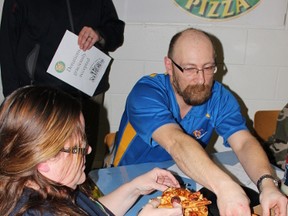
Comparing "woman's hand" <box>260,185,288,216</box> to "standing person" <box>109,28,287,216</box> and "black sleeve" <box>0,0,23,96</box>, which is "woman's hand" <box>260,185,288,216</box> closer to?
"standing person" <box>109,28,287,216</box>

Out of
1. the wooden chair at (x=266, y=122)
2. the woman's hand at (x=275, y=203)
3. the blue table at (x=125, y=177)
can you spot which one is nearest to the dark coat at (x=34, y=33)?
the blue table at (x=125, y=177)

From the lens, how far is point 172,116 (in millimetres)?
1519

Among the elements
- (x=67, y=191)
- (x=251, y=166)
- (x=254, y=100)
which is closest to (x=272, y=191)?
(x=251, y=166)

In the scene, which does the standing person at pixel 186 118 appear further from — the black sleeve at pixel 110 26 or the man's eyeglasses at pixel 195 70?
the black sleeve at pixel 110 26

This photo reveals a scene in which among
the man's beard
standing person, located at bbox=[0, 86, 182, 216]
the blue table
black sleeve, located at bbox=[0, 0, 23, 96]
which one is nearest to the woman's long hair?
standing person, located at bbox=[0, 86, 182, 216]

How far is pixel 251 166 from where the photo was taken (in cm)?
136

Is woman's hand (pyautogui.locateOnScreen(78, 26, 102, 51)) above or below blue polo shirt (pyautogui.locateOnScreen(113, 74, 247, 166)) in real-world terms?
above

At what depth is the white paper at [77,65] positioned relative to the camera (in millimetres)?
1991

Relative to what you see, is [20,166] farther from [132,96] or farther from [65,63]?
[65,63]

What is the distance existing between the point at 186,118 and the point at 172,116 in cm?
11

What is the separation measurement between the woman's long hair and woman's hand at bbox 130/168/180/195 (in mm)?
388

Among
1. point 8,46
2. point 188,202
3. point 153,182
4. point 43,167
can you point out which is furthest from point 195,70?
point 8,46

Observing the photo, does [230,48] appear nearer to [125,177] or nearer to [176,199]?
[125,177]

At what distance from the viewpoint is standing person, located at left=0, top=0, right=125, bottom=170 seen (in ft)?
6.48
